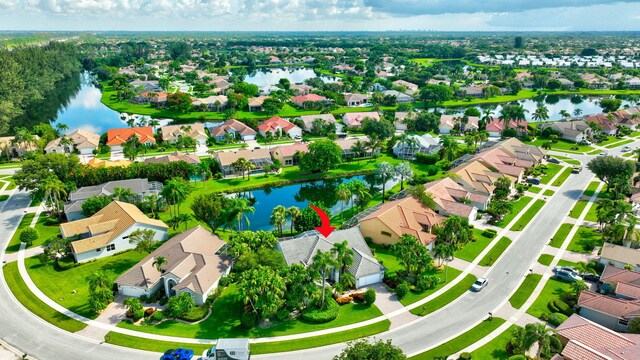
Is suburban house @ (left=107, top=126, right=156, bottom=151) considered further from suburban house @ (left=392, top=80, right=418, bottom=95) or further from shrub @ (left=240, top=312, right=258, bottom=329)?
suburban house @ (left=392, top=80, right=418, bottom=95)

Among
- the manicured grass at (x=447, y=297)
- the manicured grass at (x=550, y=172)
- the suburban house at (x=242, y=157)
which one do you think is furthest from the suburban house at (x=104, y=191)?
the manicured grass at (x=550, y=172)

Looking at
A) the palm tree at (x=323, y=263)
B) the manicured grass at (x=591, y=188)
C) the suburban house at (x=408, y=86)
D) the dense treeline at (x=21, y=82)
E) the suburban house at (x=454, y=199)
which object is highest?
the dense treeline at (x=21, y=82)

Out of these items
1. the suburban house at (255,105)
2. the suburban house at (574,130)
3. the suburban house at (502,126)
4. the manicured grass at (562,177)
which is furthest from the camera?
the suburban house at (255,105)

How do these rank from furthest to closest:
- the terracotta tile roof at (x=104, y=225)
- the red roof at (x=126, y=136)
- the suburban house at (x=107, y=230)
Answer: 1. the red roof at (x=126, y=136)
2. the terracotta tile roof at (x=104, y=225)
3. the suburban house at (x=107, y=230)

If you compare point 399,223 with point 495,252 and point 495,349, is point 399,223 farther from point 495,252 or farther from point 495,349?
point 495,349

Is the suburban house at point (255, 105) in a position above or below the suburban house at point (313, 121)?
above

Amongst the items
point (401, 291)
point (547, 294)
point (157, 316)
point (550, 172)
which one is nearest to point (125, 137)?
point (157, 316)

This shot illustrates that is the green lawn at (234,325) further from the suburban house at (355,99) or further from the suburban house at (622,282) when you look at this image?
the suburban house at (355,99)

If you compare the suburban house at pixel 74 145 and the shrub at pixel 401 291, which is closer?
the shrub at pixel 401 291
